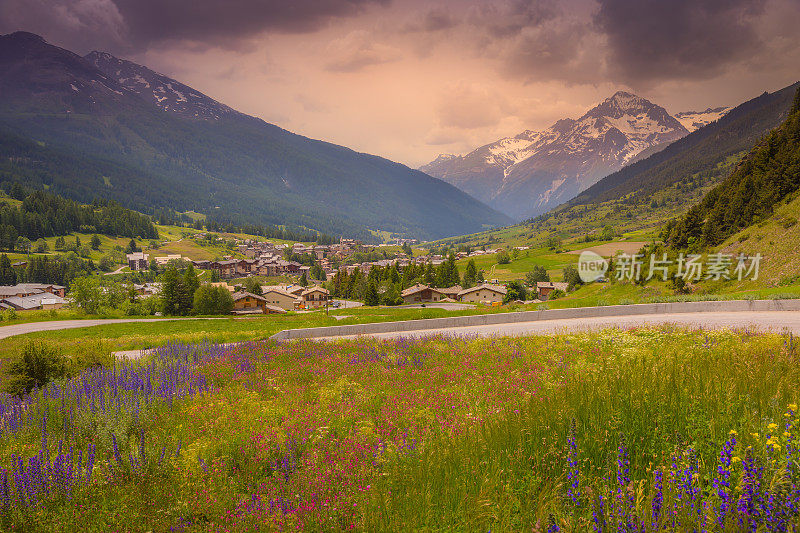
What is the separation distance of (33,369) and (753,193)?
74.2 m

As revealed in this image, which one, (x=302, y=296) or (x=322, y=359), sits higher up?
(x=322, y=359)

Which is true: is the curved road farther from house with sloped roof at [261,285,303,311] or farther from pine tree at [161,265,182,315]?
house with sloped roof at [261,285,303,311]

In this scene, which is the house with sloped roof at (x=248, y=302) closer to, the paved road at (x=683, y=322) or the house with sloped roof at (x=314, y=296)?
the house with sloped roof at (x=314, y=296)

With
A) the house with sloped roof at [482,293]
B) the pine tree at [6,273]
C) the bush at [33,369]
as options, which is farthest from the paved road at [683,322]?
the pine tree at [6,273]

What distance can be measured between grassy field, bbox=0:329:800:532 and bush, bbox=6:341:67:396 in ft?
4.73

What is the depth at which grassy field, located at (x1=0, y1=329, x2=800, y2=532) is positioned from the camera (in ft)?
10.4

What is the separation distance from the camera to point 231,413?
7492mm

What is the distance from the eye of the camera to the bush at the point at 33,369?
955 centimetres

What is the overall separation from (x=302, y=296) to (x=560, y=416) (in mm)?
148166

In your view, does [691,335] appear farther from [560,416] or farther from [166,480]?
[166,480]

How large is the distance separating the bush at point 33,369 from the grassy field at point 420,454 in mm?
1442

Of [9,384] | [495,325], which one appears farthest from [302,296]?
[9,384]

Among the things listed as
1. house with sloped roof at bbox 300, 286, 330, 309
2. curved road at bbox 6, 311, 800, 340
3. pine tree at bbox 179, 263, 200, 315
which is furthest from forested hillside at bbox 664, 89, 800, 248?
house with sloped roof at bbox 300, 286, 330, 309

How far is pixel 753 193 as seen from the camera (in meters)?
54.9
